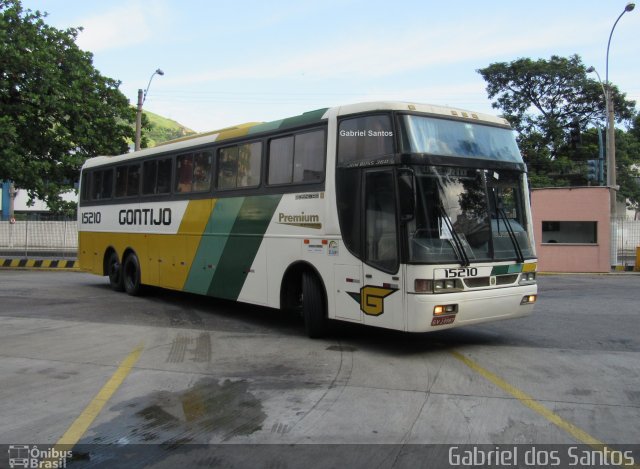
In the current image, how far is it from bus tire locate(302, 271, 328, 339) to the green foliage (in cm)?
3285

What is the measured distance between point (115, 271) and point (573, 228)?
54.8ft

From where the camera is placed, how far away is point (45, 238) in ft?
80.2

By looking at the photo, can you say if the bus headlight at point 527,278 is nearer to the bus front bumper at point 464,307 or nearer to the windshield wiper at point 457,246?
the bus front bumper at point 464,307

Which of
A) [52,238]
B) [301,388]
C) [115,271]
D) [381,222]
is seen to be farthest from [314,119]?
[52,238]

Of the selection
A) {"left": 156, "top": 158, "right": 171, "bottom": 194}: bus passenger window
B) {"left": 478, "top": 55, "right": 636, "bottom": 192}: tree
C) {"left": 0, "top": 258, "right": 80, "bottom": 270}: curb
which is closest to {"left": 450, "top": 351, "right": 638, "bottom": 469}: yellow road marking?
{"left": 156, "top": 158, "right": 171, "bottom": 194}: bus passenger window

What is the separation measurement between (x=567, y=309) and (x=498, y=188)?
4.71m

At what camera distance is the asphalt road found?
4340 millimetres

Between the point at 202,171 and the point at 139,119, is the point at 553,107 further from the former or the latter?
the point at 202,171

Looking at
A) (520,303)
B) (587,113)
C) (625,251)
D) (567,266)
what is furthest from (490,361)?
(587,113)

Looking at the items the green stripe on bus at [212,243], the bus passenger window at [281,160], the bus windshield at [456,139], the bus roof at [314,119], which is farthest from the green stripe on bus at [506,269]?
the green stripe on bus at [212,243]

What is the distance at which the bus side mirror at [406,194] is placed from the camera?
6.77 m

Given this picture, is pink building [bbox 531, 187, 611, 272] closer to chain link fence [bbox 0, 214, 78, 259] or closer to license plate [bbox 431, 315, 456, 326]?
license plate [bbox 431, 315, 456, 326]

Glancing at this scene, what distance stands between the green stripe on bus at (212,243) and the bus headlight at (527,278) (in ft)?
15.3

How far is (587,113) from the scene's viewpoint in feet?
128
